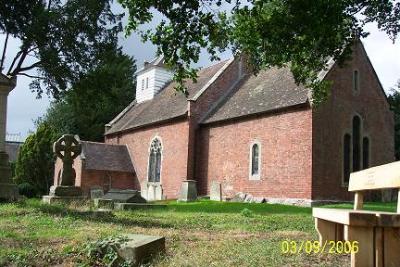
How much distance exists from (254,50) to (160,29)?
4.15 metres

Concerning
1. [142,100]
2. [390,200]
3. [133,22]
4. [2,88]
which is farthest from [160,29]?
[142,100]

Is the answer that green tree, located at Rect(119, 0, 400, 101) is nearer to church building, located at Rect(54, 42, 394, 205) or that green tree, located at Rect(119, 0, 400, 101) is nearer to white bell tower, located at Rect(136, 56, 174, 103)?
church building, located at Rect(54, 42, 394, 205)

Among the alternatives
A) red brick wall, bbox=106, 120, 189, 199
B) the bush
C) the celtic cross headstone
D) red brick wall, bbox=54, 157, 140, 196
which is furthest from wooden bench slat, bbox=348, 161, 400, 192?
red brick wall, bbox=54, 157, 140, 196

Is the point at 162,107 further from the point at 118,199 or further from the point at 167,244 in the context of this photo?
the point at 167,244

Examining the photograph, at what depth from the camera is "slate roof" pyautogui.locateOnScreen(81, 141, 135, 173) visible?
114 ft

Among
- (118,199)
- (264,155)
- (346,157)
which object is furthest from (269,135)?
(118,199)

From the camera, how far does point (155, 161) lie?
→ 33219 millimetres

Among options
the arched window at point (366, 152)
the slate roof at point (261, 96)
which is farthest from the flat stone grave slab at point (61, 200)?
the arched window at point (366, 152)

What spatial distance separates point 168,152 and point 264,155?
342 inches

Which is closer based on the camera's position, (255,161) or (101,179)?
(255,161)

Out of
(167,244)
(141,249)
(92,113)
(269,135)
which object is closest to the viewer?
(141,249)

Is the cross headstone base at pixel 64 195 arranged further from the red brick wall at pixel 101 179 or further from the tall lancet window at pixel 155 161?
the red brick wall at pixel 101 179

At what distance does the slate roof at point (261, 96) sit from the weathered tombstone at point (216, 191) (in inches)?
153

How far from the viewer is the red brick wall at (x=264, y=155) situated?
22.3 meters
